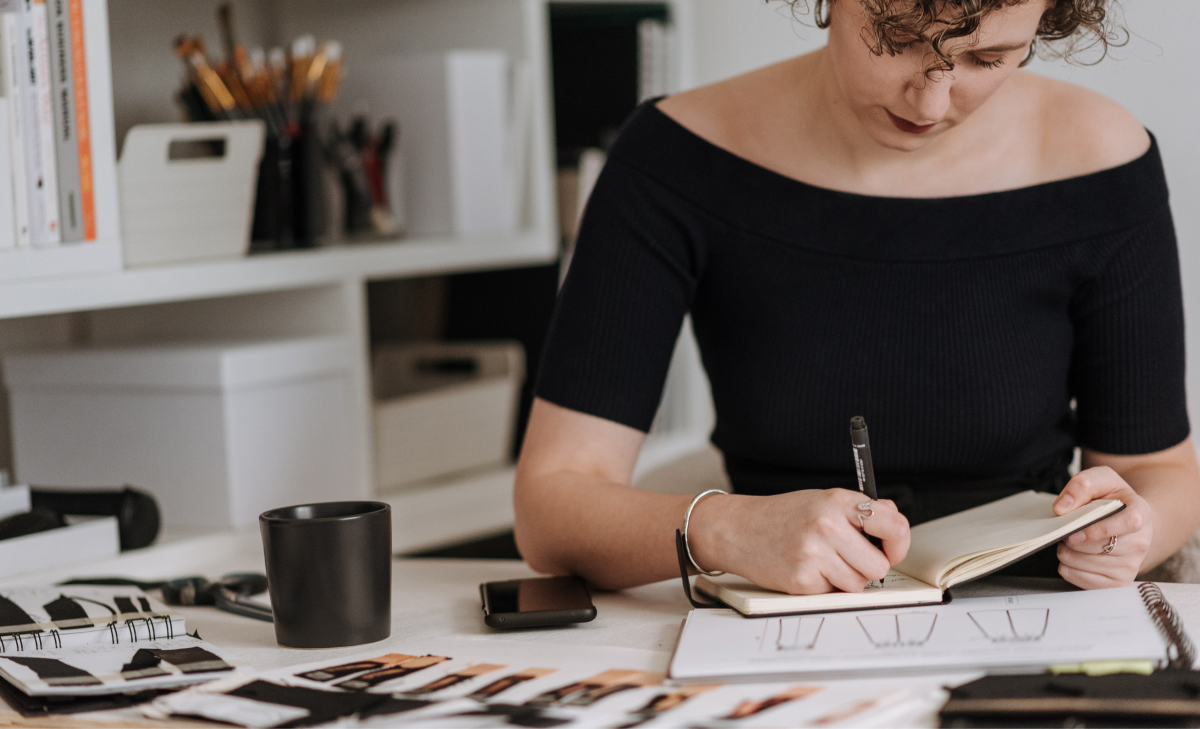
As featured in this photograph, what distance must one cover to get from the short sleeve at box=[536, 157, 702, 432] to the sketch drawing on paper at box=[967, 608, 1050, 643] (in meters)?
0.37

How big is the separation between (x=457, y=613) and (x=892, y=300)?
442 mm

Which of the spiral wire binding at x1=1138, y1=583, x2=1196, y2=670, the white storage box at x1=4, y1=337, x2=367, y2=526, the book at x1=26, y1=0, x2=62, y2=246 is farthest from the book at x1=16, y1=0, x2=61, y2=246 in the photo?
the spiral wire binding at x1=1138, y1=583, x2=1196, y2=670

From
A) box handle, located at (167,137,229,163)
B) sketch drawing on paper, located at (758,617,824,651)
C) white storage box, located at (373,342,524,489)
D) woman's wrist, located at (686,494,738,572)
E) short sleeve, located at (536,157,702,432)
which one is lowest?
white storage box, located at (373,342,524,489)

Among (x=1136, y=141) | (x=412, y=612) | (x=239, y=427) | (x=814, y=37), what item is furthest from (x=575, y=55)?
(x=412, y=612)

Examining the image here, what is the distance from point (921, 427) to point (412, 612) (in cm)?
45

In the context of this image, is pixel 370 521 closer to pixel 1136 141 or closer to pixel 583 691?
pixel 583 691

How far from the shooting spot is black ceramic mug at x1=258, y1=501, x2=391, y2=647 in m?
0.75

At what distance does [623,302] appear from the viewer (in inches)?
39.9

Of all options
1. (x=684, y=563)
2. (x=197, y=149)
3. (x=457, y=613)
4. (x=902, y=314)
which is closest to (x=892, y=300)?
(x=902, y=314)

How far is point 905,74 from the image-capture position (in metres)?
0.84

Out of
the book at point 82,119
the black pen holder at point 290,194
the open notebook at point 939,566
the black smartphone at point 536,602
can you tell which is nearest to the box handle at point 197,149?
the black pen holder at point 290,194

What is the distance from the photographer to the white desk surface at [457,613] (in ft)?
2.49

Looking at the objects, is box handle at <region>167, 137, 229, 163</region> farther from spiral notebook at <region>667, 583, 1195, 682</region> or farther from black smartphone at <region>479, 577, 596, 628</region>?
spiral notebook at <region>667, 583, 1195, 682</region>

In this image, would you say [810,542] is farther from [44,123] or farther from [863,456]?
[44,123]
